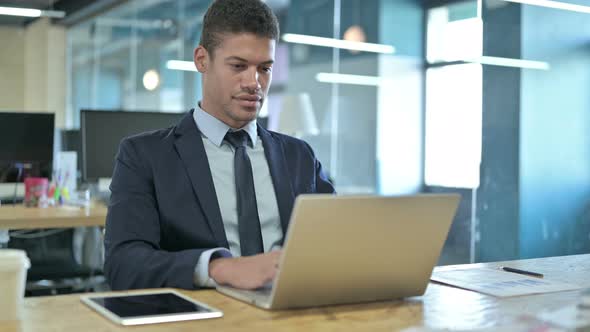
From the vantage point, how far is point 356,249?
1.25 m

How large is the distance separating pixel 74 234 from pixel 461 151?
2343 millimetres

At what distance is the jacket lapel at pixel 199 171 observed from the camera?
174 centimetres

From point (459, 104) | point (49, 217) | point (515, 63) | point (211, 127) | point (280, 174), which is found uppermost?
point (515, 63)

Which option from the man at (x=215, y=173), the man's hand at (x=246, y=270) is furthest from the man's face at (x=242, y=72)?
the man's hand at (x=246, y=270)

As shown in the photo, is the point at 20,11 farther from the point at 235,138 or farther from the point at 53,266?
the point at 235,138

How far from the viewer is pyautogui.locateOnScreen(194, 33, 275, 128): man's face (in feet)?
5.87

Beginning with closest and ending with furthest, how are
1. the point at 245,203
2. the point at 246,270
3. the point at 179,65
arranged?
the point at 246,270, the point at 245,203, the point at 179,65

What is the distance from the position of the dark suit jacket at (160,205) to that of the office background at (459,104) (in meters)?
2.76

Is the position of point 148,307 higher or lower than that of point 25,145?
lower

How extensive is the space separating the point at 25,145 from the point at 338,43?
291cm

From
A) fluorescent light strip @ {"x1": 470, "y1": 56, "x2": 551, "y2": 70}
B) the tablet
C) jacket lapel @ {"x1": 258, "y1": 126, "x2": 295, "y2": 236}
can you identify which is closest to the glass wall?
fluorescent light strip @ {"x1": 470, "y1": 56, "x2": 551, "y2": 70}

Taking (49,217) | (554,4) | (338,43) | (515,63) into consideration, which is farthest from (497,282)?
(338,43)

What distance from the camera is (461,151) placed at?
4.61 m

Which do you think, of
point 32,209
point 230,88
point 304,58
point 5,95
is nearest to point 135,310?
point 230,88
